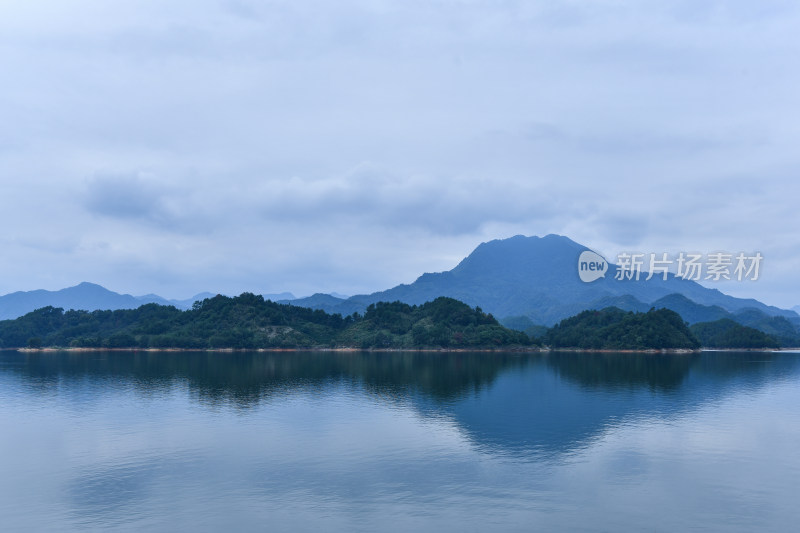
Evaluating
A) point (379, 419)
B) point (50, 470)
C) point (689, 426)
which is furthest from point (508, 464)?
point (50, 470)

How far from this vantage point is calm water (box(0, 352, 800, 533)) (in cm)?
3684

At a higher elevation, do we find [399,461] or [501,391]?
[399,461]

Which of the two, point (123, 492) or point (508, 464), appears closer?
point (123, 492)

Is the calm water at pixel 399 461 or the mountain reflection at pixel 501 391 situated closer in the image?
the calm water at pixel 399 461

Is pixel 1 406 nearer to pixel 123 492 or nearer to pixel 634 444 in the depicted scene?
pixel 123 492

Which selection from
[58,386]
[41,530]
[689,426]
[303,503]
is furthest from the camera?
[58,386]

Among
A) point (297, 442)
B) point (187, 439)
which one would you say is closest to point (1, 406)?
point (187, 439)

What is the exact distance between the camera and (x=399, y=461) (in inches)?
1993

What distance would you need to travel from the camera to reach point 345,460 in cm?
5103

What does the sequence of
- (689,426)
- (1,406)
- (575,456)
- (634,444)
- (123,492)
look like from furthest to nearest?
(1,406) → (689,426) → (634,444) → (575,456) → (123,492)

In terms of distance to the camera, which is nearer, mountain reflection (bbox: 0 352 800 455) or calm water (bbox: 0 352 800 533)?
calm water (bbox: 0 352 800 533)

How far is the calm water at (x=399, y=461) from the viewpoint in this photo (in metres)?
36.8

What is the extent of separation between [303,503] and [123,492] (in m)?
14.1

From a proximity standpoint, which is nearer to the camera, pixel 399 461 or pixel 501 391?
pixel 399 461
